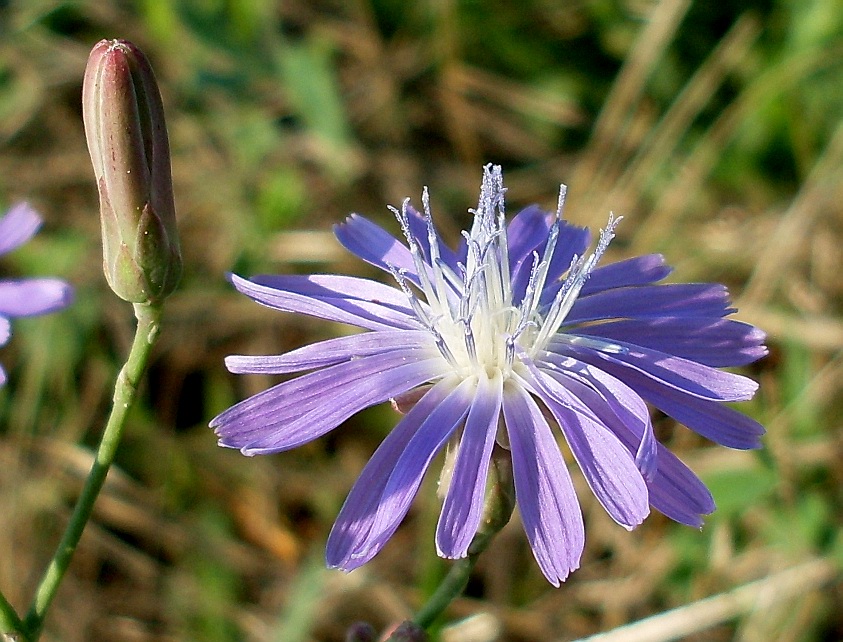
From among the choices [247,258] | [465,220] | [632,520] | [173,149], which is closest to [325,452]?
[247,258]

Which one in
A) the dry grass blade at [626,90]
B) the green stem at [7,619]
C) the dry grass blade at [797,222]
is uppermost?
the dry grass blade at [626,90]

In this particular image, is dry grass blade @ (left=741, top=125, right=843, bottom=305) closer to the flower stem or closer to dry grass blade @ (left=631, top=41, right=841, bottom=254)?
dry grass blade @ (left=631, top=41, right=841, bottom=254)

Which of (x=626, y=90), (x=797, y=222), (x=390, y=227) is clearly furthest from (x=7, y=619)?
(x=626, y=90)

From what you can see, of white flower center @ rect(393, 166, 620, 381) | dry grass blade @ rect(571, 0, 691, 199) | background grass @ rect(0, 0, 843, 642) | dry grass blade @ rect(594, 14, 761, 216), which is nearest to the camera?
white flower center @ rect(393, 166, 620, 381)

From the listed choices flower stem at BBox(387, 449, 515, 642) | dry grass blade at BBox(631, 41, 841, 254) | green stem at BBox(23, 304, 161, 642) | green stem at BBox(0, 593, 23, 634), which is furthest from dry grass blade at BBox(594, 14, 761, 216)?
green stem at BBox(0, 593, 23, 634)

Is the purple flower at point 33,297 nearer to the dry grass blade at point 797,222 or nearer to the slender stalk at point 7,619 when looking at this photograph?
the slender stalk at point 7,619

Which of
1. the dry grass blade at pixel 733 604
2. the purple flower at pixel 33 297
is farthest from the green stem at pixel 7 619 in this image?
the dry grass blade at pixel 733 604
